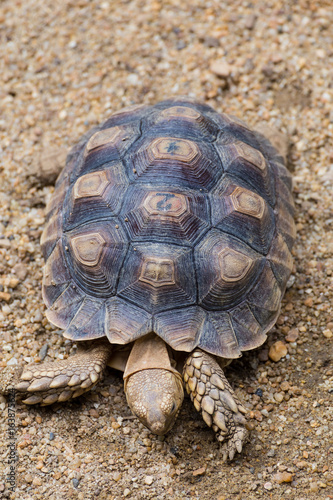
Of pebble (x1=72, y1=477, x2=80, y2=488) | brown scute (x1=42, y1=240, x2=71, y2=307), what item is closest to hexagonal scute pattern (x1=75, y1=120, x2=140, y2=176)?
brown scute (x1=42, y1=240, x2=71, y2=307)

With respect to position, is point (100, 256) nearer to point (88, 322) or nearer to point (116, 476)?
point (88, 322)

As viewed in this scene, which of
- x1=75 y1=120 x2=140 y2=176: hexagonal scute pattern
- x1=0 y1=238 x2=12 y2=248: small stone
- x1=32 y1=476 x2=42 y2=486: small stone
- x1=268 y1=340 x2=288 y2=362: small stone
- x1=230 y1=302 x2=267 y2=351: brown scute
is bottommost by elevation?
x1=268 y1=340 x2=288 y2=362: small stone

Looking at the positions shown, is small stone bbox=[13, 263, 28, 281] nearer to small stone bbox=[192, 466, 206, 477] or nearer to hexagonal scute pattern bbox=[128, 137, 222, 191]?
hexagonal scute pattern bbox=[128, 137, 222, 191]

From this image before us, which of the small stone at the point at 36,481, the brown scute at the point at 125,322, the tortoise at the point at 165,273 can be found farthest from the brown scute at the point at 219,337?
the small stone at the point at 36,481

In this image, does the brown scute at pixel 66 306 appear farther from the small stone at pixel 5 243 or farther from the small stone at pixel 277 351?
the small stone at pixel 277 351

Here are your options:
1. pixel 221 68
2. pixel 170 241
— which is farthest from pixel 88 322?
pixel 221 68

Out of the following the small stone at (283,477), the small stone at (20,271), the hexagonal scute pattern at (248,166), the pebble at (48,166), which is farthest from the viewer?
the pebble at (48,166)
